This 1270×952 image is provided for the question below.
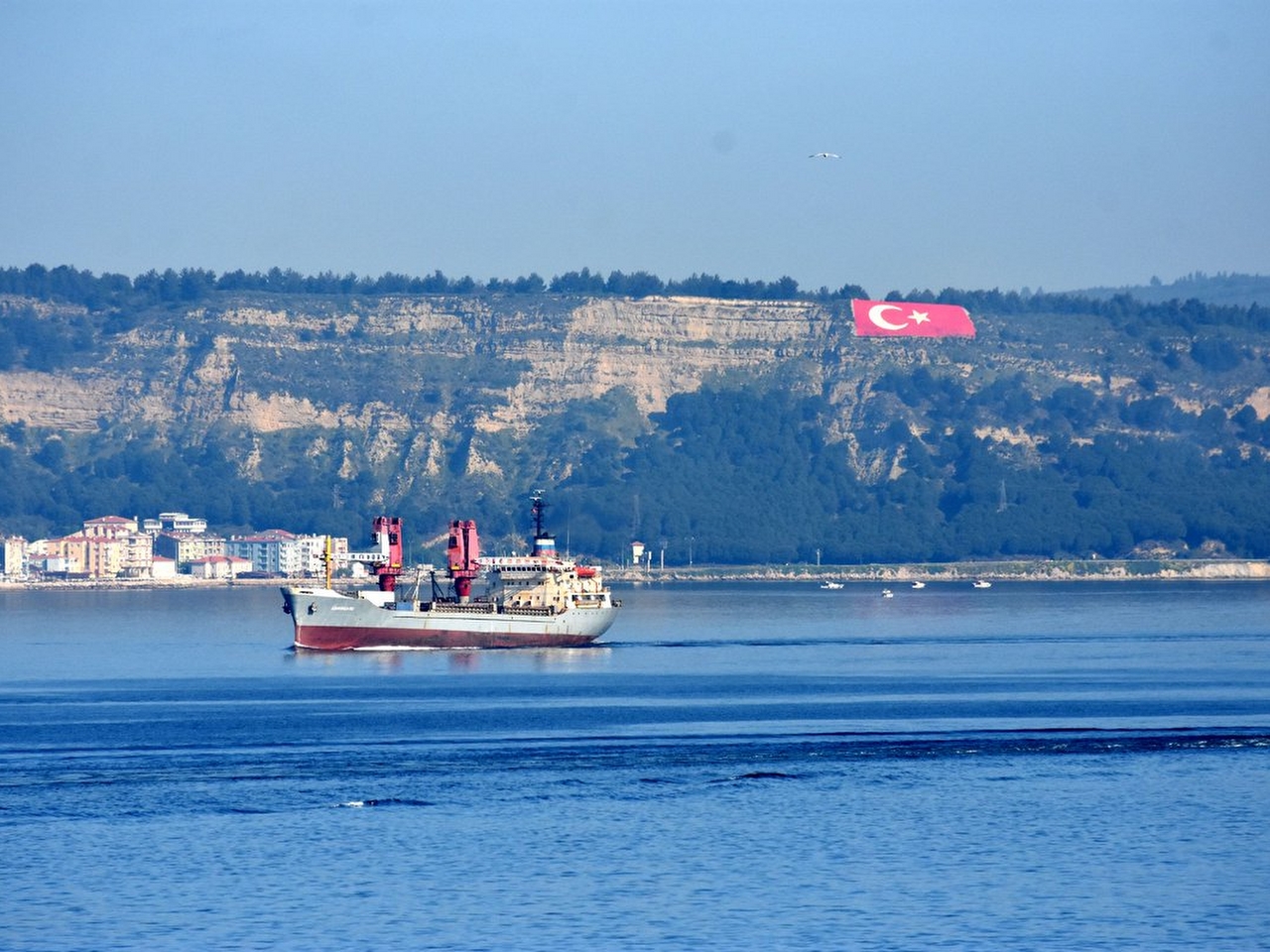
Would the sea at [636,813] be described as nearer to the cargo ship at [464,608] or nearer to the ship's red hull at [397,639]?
the cargo ship at [464,608]

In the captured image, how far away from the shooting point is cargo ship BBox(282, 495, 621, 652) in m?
136

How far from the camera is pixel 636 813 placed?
63594 mm

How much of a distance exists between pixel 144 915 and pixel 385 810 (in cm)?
1424

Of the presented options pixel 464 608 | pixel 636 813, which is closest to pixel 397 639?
pixel 464 608

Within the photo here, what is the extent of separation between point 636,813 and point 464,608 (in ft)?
251

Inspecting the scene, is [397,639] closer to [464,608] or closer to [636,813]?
[464,608]

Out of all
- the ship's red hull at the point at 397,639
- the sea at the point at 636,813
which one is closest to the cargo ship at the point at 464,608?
the ship's red hull at the point at 397,639

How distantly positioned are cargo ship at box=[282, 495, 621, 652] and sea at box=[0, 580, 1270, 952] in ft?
69.2

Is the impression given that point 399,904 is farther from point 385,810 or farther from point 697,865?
point 385,810

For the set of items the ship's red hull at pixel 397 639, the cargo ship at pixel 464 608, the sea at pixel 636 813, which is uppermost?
the cargo ship at pixel 464 608

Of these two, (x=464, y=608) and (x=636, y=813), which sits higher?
(x=464, y=608)

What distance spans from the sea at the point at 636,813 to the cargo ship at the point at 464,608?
21.1m

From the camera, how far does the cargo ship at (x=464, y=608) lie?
13625 cm

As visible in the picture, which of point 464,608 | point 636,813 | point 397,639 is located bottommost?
point 636,813
